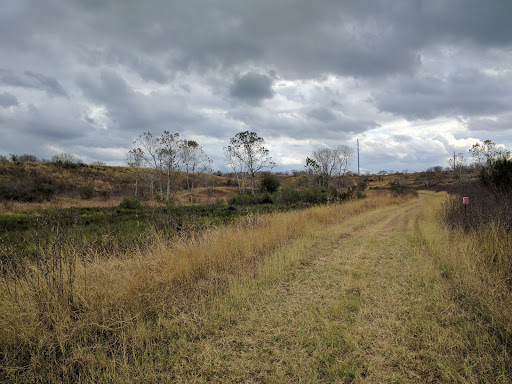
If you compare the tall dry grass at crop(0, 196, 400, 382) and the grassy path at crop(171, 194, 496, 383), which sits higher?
the tall dry grass at crop(0, 196, 400, 382)

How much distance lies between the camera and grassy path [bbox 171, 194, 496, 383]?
2621 millimetres

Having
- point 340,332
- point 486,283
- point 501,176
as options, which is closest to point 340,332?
point 340,332

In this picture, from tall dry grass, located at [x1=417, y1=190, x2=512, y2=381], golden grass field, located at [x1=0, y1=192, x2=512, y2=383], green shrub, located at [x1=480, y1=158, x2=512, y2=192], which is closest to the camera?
golden grass field, located at [x1=0, y1=192, x2=512, y2=383]

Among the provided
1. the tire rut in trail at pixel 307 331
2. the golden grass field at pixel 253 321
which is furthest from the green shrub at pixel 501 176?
the tire rut in trail at pixel 307 331

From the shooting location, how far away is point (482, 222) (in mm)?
6488

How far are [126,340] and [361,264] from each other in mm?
5315

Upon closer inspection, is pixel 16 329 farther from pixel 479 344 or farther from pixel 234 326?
pixel 479 344

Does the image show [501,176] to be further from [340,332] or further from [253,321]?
[253,321]

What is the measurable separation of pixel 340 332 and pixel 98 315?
338 cm

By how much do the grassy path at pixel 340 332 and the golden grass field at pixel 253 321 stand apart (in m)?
0.02

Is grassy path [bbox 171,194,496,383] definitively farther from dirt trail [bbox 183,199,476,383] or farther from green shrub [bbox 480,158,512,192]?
green shrub [bbox 480,158,512,192]

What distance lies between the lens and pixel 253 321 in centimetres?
362

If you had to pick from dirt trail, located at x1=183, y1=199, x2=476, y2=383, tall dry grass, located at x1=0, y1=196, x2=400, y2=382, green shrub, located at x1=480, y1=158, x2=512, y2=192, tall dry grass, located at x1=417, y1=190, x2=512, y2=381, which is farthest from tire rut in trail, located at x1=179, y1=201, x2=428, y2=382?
green shrub, located at x1=480, y1=158, x2=512, y2=192

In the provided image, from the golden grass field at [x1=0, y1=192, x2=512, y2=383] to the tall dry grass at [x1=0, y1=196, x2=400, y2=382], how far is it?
2 cm
